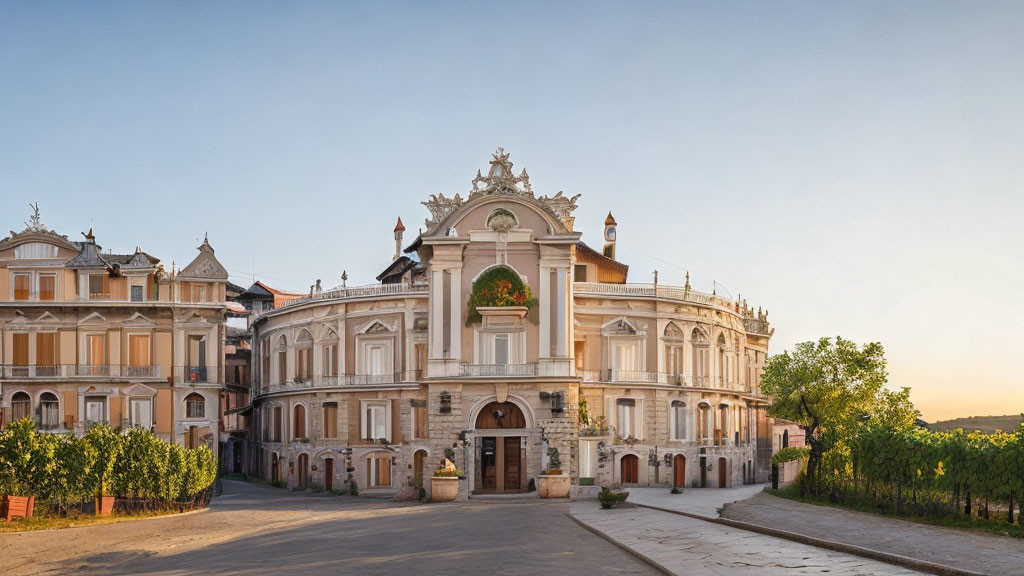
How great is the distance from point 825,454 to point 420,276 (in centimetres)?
2991

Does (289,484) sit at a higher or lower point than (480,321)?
lower

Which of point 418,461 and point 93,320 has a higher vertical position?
point 93,320

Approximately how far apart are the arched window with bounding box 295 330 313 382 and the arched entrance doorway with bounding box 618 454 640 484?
19.6 metres

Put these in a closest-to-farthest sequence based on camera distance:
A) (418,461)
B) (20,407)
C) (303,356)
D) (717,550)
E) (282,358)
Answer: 1. (717,550)
2. (418,461)
3. (20,407)
4. (303,356)
5. (282,358)

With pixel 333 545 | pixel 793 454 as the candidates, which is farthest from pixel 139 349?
pixel 793 454

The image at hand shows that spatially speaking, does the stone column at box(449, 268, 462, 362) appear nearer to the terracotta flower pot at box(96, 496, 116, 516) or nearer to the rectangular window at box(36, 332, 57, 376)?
the terracotta flower pot at box(96, 496, 116, 516)

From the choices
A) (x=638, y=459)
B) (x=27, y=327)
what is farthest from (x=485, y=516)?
(x=27, y=327)

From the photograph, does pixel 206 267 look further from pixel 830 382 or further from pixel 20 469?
pixel 830 382

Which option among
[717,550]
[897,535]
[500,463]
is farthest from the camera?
[500,463]

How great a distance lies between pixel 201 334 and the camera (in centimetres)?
6550

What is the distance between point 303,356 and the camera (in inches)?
2606

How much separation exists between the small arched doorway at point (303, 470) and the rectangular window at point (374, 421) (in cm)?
467

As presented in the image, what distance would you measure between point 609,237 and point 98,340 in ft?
112

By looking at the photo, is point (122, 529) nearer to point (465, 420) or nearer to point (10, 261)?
point (465, 420)
